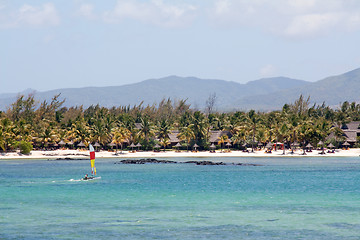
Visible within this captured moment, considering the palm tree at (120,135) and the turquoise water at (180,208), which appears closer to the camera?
the turquoise water at (180,208)

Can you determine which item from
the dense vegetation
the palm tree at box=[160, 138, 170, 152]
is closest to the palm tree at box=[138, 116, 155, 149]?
the dense vegetation

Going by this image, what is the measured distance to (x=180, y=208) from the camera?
47.9m

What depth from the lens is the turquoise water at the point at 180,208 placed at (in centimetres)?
3625

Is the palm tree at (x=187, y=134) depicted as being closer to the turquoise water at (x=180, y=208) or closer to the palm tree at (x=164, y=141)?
the palm tree at (x=164, y=141)

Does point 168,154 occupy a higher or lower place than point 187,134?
lower

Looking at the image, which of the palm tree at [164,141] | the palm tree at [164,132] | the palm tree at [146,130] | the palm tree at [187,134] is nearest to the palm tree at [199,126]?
the palm tree at [187,134]

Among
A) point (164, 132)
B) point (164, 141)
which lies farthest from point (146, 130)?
point (164, 141)

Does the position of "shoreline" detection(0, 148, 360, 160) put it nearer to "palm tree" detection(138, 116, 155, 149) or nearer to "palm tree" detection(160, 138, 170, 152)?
"palm tree" detection(160, 138, 170, 152)

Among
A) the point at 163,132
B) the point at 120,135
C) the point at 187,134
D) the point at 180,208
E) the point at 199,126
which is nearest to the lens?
the point at 180,208

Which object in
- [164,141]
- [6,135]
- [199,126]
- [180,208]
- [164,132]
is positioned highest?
[199,126]

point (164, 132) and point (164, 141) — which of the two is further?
point (164, 132)

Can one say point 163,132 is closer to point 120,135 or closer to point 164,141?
point 164,141

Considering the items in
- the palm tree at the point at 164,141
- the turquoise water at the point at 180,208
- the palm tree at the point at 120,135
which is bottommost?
the turquoise water at the point at 180,208

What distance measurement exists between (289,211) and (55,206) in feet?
67.2
